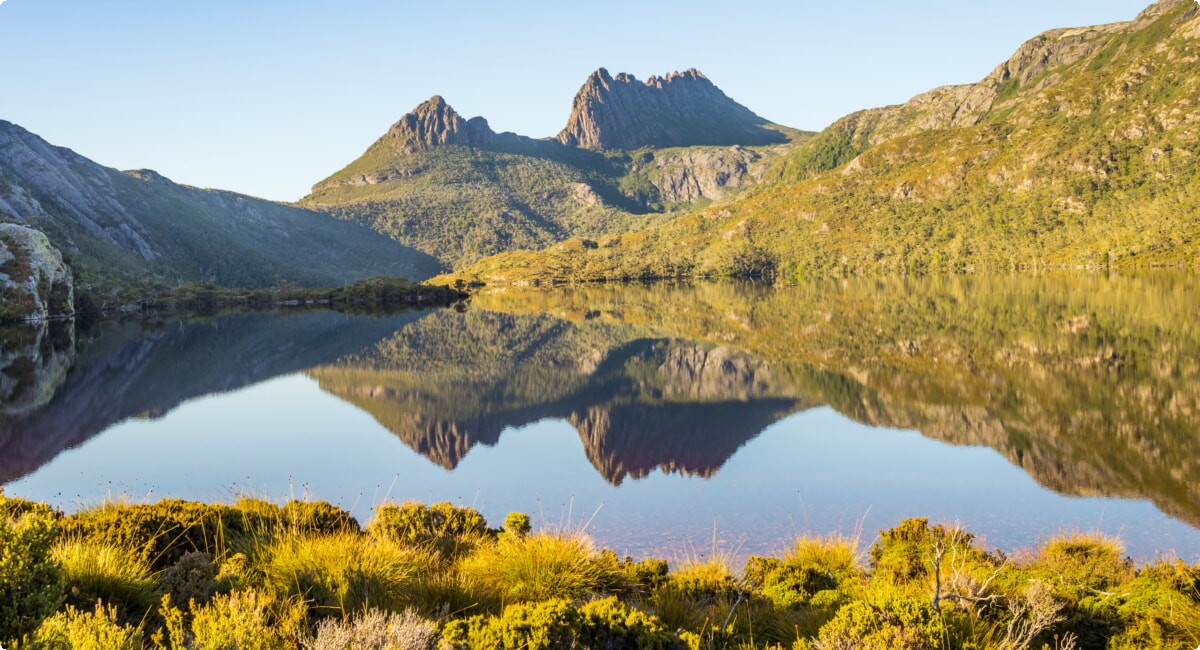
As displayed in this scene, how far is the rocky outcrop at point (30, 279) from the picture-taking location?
9681 cm

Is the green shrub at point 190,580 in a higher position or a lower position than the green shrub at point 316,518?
higher

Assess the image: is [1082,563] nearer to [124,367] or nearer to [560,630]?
[560,630]

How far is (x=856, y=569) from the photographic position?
1262cm

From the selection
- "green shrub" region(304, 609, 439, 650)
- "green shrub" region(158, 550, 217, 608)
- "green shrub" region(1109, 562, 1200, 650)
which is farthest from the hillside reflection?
"green shrub" region(304, 609, 439, 650)

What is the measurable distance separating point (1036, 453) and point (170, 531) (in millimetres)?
22318

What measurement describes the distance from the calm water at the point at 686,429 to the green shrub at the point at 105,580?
19.1 ft

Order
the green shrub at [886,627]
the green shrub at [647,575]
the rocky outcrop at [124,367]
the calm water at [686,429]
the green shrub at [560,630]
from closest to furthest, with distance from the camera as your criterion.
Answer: the green shrub at [560,630] → the green shrub at [886,627] → the green shrub at [647,575] → the calm water at [686,429] → the rocky outcrop at [124,367]

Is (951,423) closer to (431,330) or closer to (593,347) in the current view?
(593,347)

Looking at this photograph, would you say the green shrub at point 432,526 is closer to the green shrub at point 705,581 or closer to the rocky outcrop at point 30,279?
the green shrub at point 705,581

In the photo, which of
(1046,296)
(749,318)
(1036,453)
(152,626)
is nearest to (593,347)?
(749,318)

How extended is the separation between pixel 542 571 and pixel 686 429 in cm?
1953

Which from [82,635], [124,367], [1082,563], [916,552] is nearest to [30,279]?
[124,367]

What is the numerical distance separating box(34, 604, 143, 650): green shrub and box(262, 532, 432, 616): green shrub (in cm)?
201

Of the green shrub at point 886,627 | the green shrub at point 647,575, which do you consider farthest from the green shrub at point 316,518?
the green shrub at point 886,627
